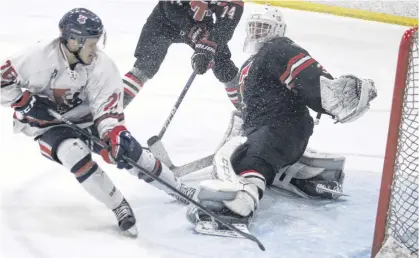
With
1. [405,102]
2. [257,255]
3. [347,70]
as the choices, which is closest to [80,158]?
[257,255]

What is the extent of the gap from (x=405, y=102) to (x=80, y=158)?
Result: 102cm

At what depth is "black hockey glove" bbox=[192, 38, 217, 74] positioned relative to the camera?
3.24 metres

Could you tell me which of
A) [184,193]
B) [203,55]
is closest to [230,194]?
[184,193]

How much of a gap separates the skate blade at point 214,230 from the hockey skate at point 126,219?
22cm

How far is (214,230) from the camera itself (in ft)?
8.50

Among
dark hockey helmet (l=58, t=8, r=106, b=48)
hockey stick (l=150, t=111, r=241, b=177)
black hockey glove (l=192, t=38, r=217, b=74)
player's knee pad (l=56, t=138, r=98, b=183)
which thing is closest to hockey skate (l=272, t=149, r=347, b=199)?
hockey stick (l=150, t=111, r=241, b=177)

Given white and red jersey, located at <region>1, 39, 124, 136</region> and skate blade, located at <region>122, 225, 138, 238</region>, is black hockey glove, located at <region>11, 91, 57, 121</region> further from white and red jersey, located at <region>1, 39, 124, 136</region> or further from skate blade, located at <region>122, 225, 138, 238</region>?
skate blade, located at <region>122, 225, 138, 238</region>

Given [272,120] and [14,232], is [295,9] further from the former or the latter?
[14,232]

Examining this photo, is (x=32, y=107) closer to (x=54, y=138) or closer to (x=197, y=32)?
(x=54, y=138)

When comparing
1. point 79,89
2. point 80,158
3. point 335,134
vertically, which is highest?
point 79,89

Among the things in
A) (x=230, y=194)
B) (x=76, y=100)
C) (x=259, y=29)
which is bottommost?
(x=230, y=194)

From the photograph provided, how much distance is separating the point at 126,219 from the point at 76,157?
0.26 metres

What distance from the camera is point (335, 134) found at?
377cm

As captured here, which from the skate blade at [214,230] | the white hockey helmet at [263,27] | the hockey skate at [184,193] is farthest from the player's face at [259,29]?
the skate blade at [214,230]
